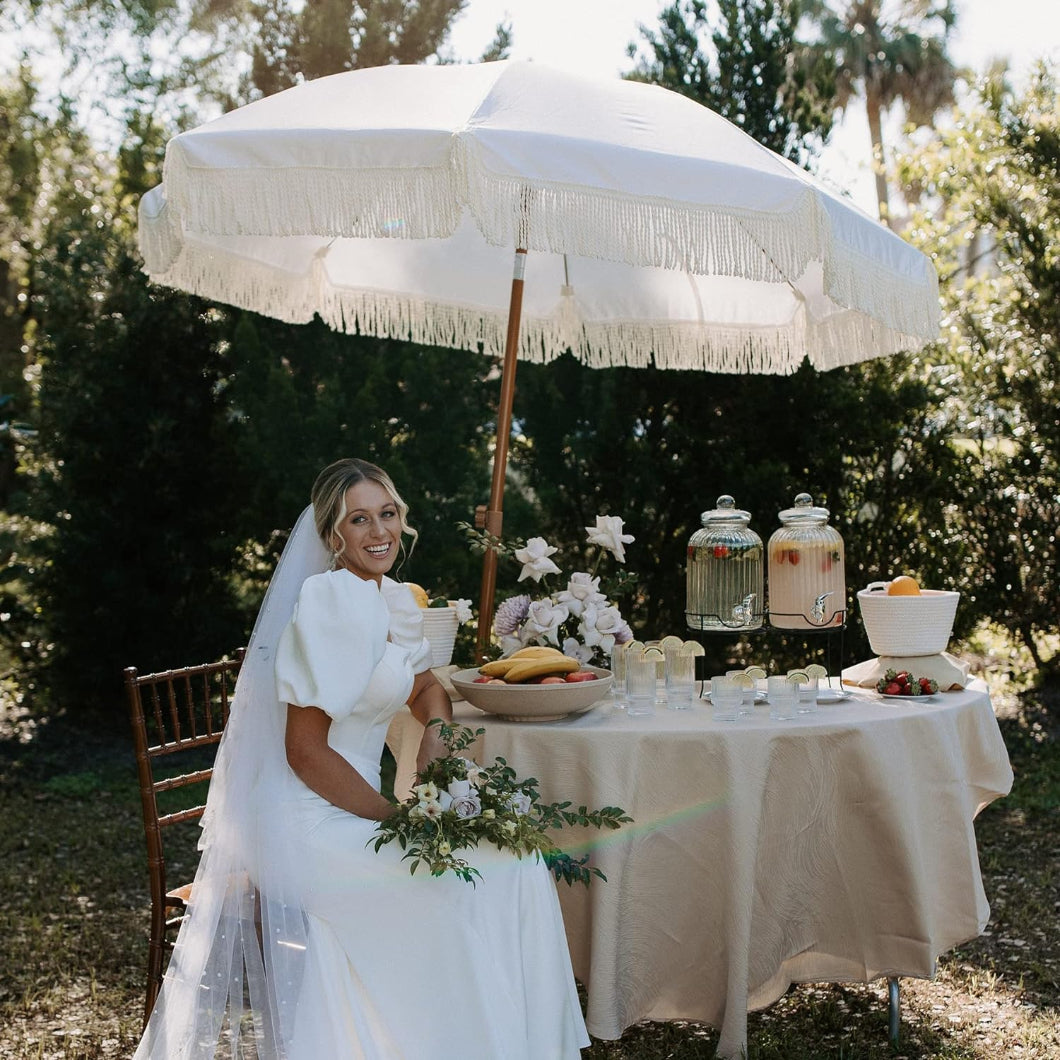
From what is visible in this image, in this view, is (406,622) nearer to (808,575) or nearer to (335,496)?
(335,496)

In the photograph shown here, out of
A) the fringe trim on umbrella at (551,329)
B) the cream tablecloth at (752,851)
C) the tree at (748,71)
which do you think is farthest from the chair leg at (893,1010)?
the tree at (748,71)

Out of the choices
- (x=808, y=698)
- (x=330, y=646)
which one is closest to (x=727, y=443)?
(x=808, y=698)

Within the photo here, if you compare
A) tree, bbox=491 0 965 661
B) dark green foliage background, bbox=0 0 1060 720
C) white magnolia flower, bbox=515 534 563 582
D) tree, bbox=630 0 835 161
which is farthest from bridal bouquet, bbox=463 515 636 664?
tree, bbox=630 0 835 161

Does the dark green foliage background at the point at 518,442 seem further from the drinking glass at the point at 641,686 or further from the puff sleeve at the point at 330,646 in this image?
the puff sleeve at the point at 330,646

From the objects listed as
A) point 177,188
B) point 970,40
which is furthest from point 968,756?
point 970,40

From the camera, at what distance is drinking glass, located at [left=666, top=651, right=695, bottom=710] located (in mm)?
3342

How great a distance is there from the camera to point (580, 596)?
11.5 ft

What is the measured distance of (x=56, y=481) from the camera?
284 inches

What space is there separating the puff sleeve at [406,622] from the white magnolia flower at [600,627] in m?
0.49

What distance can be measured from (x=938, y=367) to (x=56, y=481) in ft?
17.6

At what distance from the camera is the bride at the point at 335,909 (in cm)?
250

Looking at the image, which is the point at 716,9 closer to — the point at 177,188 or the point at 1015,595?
the point at 1015,595

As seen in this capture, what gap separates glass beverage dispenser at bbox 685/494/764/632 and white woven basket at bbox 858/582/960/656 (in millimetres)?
317

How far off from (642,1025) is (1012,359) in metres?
5.22
